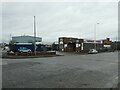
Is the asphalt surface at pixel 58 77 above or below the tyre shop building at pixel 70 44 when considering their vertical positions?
below

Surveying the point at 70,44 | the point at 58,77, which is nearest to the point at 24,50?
the point at 70,44

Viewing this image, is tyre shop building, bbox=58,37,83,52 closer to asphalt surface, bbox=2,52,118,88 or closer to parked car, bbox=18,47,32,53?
parked car, bbox=18,47,32,53

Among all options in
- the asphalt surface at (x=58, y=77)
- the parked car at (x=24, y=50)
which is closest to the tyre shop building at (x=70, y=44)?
the parked car at (x=24, y=50)

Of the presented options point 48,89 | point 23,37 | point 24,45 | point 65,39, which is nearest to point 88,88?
point 48,89

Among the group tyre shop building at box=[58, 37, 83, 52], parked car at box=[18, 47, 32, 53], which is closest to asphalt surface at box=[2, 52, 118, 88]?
Answer: parked car at box=[18, 47, 32, 53]

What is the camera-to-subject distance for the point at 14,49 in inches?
2498

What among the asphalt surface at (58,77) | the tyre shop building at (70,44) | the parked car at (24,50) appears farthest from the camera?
the tyre shop building at (70,44)

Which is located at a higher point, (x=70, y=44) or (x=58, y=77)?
(x=70, y=44)

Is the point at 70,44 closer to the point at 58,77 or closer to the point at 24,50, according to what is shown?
the point at 24,50

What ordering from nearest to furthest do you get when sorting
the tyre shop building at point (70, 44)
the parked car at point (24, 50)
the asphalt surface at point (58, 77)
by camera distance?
the asphalt surface at point (58, 77)
the parked car at point (24, 50)
the tyre shop building at point (70, 44)

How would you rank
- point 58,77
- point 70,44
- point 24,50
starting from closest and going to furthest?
point 58,77 → point 24,50 → point 70,44

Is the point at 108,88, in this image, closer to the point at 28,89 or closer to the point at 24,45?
the point at 28,89

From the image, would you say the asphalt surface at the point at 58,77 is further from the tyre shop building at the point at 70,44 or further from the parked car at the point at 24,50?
the tyre shop building at the point at 70,44

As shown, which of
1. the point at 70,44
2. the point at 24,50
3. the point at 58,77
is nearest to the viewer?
the point at 58,77
